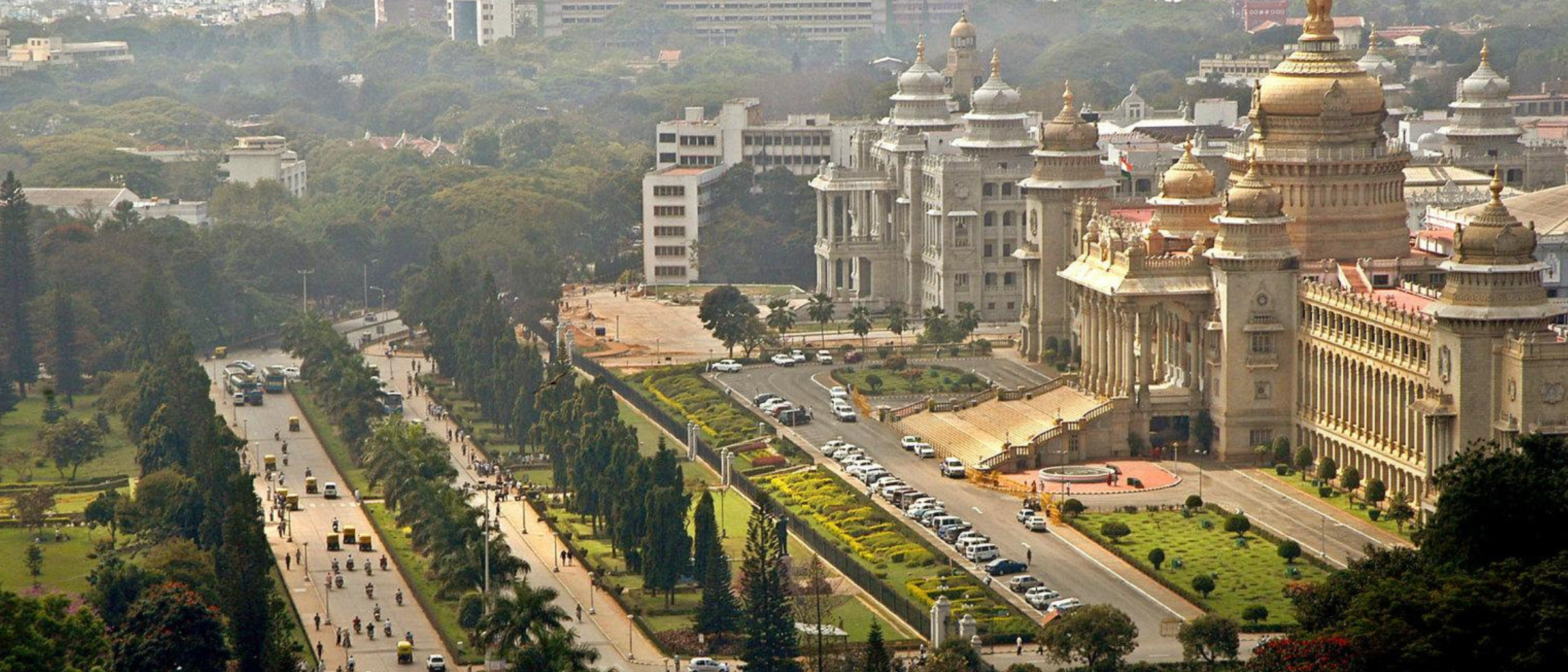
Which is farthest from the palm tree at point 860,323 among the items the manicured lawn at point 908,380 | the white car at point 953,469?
the white car at point 953,469

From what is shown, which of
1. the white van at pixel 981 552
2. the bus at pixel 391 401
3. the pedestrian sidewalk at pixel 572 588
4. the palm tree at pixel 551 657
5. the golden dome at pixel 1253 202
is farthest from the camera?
the bus at pixel 391 401

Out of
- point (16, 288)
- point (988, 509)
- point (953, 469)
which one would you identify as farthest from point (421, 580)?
point (16, 288)

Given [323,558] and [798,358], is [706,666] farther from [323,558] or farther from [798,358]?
[798,358]

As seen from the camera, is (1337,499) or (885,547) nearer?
(885,547)

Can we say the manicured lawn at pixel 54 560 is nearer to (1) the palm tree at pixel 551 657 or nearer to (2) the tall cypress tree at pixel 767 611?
(2) the tall cypress tree at pixel 767 611

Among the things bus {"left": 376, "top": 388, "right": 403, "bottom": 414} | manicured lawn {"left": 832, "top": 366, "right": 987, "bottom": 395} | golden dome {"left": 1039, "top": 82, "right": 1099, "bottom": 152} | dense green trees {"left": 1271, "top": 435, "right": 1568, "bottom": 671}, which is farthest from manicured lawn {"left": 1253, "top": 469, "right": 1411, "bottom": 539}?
bus {"left": 376, "top": 388, "right": 403, "bottom": 414}
